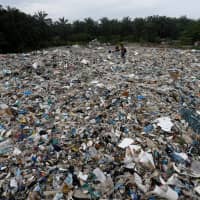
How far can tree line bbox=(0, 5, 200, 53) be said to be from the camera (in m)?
16.2

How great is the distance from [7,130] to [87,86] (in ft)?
6.21

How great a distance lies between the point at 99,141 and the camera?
2.94 meters

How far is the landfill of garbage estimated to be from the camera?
7.85 ft

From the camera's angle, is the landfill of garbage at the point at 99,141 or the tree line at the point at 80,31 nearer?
the landfill of garbage at the point at 99,141

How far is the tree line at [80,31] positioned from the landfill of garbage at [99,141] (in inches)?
488

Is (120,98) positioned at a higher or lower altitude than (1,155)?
higher

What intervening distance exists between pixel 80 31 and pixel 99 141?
2538 centimetres

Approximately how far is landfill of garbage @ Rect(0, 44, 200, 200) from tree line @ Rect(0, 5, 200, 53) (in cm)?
1239

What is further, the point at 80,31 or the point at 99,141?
the point at 80,31

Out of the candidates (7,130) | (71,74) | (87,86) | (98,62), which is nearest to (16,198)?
(7,130)

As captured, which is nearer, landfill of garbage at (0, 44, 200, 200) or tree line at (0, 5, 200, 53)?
landfill of garbage at (0, 44, 200, 200)

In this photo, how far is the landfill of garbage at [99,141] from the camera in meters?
2.39

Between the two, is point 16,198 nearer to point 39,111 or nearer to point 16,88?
point 39,111

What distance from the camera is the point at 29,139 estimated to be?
10.1ft
